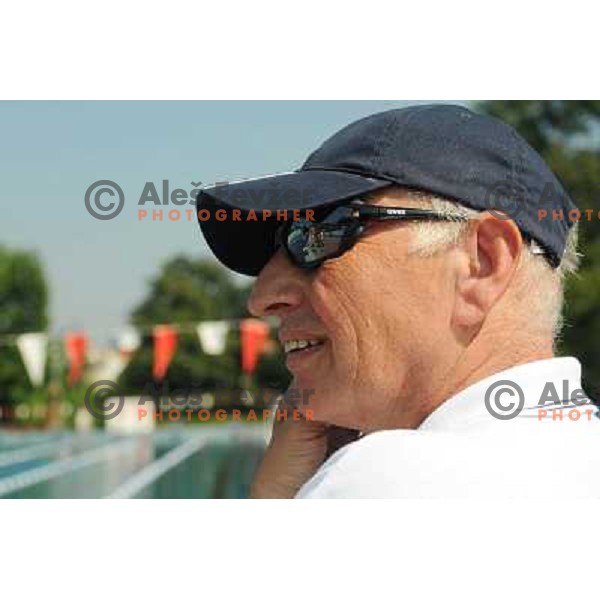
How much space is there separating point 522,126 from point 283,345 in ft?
73.2

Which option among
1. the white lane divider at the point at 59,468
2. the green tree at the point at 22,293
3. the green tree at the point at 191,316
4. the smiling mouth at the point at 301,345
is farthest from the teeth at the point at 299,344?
the green tree at the point at 22,293

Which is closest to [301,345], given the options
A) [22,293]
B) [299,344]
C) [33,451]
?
[299,344]

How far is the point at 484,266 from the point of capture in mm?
1217

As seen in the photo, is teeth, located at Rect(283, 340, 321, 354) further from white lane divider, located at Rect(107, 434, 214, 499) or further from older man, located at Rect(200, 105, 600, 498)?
white lane divider, located at Rect(107, 434, 214, 499)

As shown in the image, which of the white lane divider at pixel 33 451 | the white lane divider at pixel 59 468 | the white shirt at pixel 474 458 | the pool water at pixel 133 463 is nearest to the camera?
the white shirt at pixel 474 458

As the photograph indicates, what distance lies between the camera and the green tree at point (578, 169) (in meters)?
21.0

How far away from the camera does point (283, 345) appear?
138 centimetres

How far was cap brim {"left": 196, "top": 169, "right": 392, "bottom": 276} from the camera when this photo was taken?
119cm

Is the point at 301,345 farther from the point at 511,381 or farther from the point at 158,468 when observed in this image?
the point at 158,468

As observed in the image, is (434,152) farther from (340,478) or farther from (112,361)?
(112,361)

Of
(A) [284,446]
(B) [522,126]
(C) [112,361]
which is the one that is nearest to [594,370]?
(B) [522,126]

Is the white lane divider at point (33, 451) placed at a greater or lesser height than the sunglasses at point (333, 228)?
lesser

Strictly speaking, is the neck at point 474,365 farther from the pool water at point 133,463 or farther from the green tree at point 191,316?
the green tree at point 191,316

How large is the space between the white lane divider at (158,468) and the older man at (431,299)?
37.3 ft
